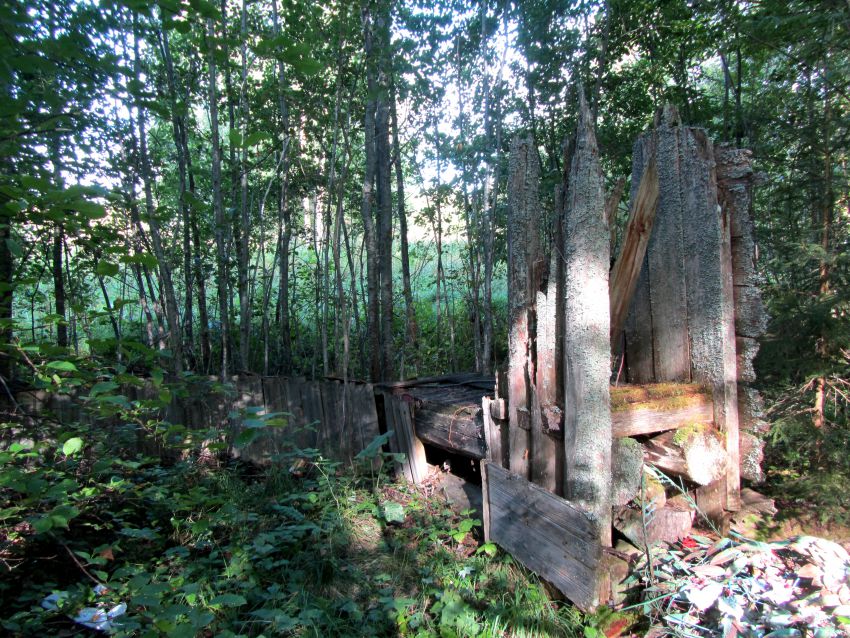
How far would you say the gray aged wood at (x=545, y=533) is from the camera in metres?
2.65

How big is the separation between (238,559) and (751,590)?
3.07 m

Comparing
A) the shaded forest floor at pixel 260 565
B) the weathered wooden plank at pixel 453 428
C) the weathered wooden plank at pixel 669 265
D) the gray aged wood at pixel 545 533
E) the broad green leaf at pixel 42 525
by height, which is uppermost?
the weathered wooden plank at pixel 669 265

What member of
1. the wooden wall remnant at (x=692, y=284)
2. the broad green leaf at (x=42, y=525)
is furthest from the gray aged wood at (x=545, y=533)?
the broad green leaf at (x=42, y=525)

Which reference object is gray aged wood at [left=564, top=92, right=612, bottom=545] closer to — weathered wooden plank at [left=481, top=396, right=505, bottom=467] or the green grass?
weathered wooden plank at [left=481, top=396, right=505, bottom=467]

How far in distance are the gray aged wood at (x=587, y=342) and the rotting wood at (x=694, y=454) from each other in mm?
567

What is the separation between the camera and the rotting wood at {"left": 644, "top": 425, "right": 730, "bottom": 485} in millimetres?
2984

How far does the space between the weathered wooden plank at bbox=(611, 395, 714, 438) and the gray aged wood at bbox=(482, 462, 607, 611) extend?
59 cm

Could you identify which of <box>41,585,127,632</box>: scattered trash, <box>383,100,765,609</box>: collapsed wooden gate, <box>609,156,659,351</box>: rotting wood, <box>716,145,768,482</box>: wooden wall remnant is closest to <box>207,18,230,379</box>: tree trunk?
<box>41,585,127,632</box>: scattered trash

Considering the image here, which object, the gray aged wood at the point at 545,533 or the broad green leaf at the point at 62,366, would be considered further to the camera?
the gray aged wood at the point at 545,533

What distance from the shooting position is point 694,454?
2.99 m

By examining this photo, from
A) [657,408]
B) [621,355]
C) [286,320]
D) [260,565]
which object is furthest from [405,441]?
[286,320]

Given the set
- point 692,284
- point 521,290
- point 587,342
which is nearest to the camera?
point 587,342

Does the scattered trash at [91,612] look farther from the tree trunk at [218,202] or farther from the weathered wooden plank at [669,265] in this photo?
the weathered wooden plank at [669,265]

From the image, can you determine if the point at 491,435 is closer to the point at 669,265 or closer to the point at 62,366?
the point at 669,265
